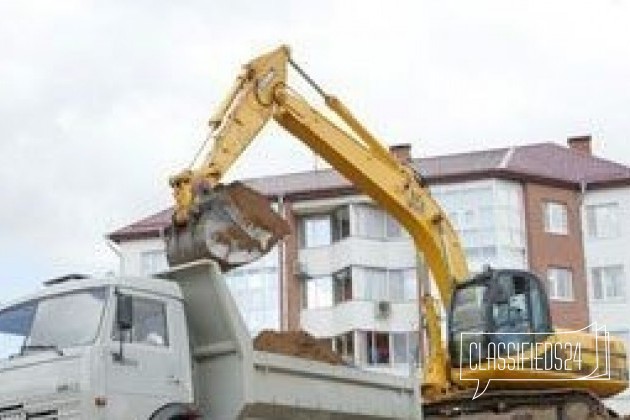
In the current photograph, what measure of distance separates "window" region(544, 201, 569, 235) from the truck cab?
41167 millimetres

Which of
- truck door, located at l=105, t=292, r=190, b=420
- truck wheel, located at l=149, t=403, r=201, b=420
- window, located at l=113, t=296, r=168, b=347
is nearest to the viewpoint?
truck door, located at l=105, t=292, r=190, b=420

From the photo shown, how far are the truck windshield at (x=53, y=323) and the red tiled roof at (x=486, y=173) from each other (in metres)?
38.2

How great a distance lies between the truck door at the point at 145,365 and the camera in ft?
39.0

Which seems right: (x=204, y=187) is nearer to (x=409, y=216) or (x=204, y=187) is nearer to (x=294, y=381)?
(x=294, y=381)

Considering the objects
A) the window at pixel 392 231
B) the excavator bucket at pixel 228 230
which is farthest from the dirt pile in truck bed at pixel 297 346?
the window at pixel 392 231

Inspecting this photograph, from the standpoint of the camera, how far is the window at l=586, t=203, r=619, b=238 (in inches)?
2073

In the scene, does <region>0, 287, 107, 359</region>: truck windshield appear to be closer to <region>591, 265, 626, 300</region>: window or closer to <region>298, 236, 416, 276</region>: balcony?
<region>298, 236, 416, 276</region>: balcony

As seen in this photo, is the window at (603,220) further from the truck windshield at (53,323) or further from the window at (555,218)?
the truck windshield at (53,323)

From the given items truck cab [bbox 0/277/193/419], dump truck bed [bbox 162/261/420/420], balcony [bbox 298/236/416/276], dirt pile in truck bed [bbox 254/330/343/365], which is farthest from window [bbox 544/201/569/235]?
truck cab [bbox 0/277/193/419]

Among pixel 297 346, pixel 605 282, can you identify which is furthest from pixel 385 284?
pixel 297 346

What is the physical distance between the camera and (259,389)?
12.5 metres

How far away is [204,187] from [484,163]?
38.1 metres

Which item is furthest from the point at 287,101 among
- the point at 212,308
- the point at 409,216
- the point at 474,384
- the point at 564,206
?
the point at 564,206

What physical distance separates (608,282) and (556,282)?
2.30 meters
